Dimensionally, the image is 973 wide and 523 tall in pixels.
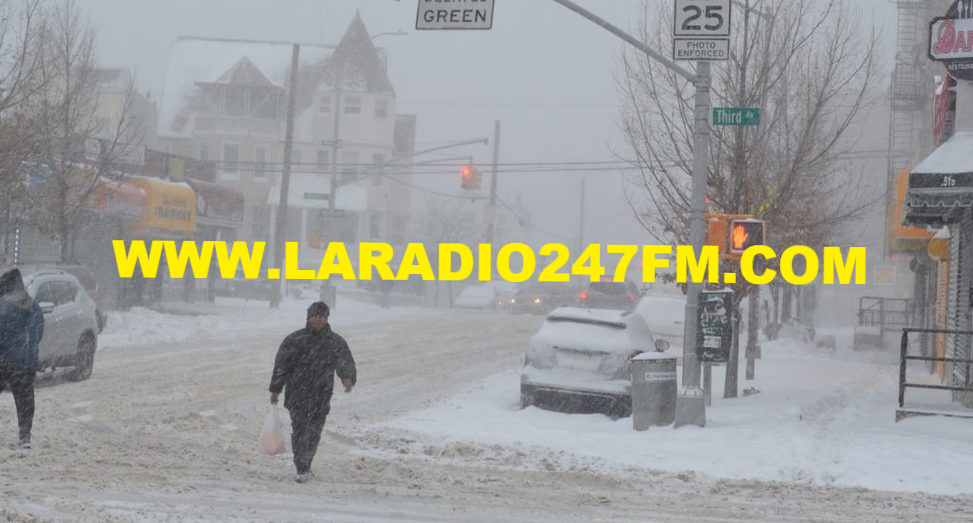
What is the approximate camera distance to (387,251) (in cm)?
7200

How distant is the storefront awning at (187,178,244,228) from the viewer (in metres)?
44.4

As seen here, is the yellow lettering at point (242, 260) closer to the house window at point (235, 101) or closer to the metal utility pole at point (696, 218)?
the house window at point (235, 101)

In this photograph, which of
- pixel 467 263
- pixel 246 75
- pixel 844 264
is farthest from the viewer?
pixel 467 263

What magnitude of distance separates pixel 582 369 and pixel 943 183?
4961 mm

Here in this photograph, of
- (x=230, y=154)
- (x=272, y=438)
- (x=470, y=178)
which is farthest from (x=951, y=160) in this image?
(x=230, y=154)

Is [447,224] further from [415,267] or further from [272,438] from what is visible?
[272,438]

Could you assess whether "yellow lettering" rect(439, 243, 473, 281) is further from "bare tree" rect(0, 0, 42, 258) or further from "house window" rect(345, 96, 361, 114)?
"bare tree" rect(0, 0, 42, 258)

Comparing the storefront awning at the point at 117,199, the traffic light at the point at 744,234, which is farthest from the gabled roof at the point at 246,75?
the traffic light at the point at 744,234

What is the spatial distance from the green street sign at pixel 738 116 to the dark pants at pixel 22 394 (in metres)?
8.04

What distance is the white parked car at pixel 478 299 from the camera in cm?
5556

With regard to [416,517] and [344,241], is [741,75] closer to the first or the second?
[416,517]

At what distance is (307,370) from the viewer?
1083cm

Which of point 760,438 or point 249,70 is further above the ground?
point 249,70

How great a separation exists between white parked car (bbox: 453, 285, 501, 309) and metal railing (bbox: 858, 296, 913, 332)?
15422 millimetres
